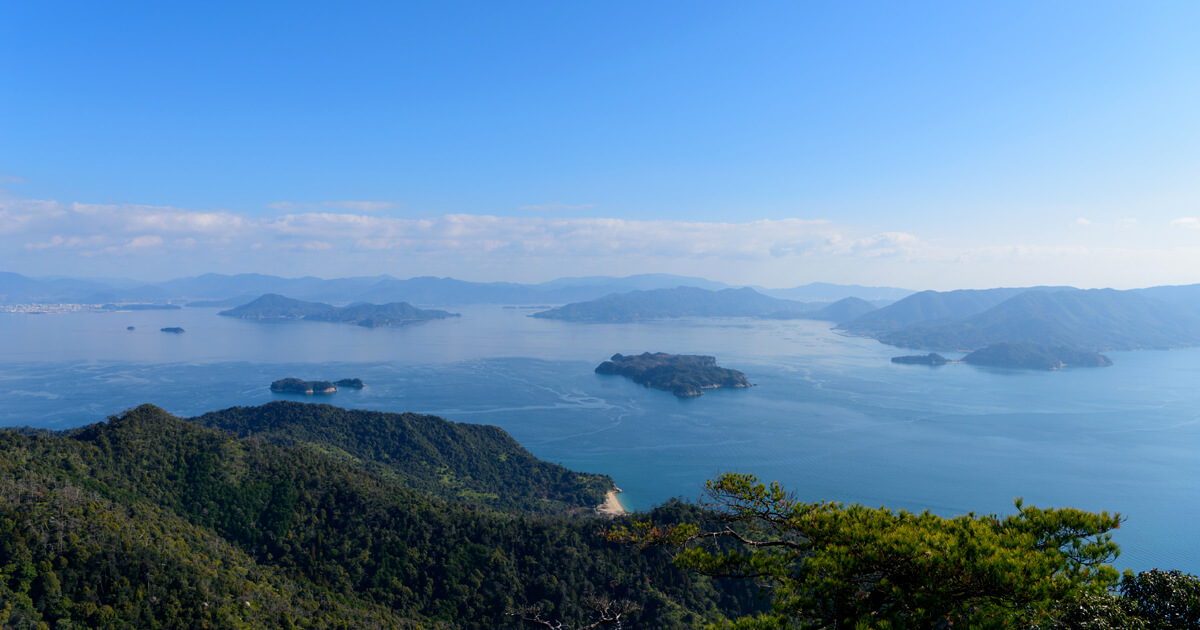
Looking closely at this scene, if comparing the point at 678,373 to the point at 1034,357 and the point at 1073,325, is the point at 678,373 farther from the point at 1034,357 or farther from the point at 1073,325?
the point at 1073,325

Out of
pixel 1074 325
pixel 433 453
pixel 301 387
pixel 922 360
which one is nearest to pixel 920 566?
pixel 433 453

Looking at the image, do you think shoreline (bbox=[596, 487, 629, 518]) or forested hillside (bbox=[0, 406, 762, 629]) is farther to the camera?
shoreline (bbox=[596, 487, 629, 518])

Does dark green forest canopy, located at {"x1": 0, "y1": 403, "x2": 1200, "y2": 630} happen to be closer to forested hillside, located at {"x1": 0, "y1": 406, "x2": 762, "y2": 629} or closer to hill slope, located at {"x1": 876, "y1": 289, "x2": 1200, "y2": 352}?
forested hillside, located at {"x1": 0, "y1": 406, "x2": 762, "y2": 629}

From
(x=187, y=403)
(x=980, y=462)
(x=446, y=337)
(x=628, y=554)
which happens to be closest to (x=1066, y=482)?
(x=980, y=462)

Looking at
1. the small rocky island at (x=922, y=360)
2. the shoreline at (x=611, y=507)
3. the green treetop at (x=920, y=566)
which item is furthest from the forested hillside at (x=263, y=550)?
the small rocky island at (x=922, y=360)

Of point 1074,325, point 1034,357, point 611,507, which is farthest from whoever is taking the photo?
point 1074,325

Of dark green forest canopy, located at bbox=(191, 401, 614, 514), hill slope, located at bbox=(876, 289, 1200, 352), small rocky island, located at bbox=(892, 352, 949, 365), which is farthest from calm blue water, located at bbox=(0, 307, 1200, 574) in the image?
hill slope, located at bbox=(876, 289, 1200, 352)

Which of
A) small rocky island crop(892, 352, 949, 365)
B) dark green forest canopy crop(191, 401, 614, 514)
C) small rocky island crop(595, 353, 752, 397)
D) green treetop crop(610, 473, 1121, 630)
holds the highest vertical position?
green treetop crop(610, 473, 1121, 630)
